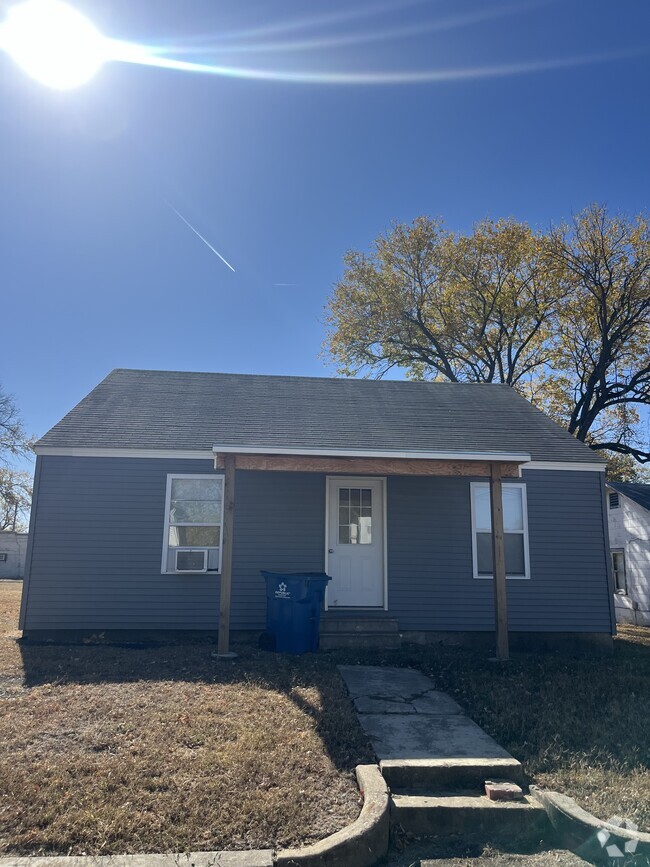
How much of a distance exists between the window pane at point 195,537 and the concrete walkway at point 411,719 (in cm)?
293

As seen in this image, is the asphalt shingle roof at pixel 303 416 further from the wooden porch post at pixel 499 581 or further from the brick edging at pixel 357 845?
the brick edging at pixel 357 845

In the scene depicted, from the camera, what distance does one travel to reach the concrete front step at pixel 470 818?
12.2 ft

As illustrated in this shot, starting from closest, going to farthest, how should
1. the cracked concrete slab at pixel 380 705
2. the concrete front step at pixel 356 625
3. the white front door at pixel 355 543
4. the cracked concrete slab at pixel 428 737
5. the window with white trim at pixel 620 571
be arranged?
the cracked concrete slab at pixel 428 737 < the cracked concrete slab at pixel 380 705 < the concrete front step at pixel 356 625 < the white front door at pixel 355 543 < the window with white trim at pixel 620 571

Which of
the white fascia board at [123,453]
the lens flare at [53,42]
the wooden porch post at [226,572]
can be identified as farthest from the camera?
the white fascia board at [123,453]

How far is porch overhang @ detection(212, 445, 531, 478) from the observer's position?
771 cm

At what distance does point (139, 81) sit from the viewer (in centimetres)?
827

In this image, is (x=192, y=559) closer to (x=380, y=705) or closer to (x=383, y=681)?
(x=383, y=681)

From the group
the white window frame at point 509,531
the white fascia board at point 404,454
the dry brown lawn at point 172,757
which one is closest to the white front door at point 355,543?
the white window frame at point 509,531

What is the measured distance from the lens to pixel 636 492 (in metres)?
17.4

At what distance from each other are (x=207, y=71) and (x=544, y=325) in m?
15.1

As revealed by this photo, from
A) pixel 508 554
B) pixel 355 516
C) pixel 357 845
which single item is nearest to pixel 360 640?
pixel 355 516

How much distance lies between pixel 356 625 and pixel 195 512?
2.91m

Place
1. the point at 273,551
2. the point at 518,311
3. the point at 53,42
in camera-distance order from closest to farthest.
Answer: the point at 53,42
the point at 273,551
the point at 518,311

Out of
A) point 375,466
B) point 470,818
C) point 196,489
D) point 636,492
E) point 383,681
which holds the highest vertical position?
point 636,492
